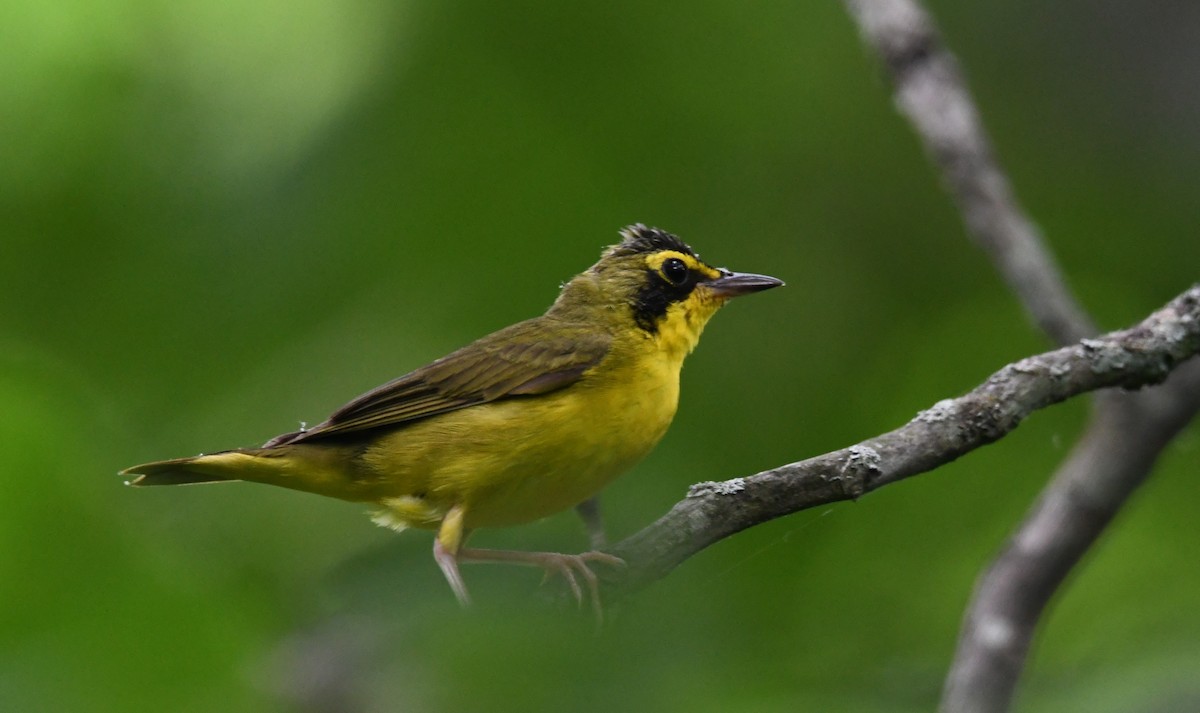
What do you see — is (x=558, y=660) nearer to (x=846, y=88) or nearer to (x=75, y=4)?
(x=75, y=4)

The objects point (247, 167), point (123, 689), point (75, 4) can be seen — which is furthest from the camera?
point (247, 167)

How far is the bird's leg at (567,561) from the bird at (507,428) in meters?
0.03

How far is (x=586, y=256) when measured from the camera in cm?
501

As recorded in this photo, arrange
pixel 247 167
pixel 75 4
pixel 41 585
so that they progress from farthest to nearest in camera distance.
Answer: pixel 247 167
pixel 75 4
pixel 41 585

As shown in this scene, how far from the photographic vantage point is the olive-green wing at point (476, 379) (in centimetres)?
444

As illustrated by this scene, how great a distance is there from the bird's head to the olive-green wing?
28 centimetres

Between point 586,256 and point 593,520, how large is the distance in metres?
1.38

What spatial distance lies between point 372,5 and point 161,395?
1788mm

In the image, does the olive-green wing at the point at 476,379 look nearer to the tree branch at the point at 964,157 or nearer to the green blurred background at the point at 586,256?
the green blurred background at the point at 586,256

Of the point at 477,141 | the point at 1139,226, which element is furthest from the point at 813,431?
the point at 1139,226

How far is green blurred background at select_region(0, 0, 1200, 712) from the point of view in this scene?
339 cm

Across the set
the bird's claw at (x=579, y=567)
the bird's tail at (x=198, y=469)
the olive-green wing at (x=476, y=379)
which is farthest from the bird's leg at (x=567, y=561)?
the bird's tail at (x=198, y=469)

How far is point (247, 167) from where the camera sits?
465cm

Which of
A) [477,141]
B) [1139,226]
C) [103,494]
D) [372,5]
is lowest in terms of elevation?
[1139,226]
